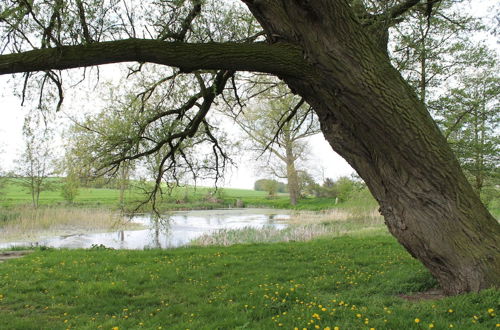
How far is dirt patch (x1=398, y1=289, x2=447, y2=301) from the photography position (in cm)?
514

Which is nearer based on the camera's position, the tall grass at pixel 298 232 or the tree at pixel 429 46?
the tree at pixel 429 46

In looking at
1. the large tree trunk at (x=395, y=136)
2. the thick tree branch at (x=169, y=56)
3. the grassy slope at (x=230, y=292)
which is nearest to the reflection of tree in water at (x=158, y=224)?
the grassy slope at (x=230, y=292)

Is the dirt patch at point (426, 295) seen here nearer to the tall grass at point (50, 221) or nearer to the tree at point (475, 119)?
the tree at point (475, 119)

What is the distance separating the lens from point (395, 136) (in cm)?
454

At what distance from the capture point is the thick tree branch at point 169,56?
4273 millimetres

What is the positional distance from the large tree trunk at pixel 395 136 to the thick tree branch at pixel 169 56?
249 mm

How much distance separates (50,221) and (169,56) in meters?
17.8

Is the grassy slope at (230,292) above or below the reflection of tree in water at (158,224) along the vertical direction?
below

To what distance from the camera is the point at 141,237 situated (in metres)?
17.0

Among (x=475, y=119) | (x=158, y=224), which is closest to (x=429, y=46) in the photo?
(x=475, y=119)

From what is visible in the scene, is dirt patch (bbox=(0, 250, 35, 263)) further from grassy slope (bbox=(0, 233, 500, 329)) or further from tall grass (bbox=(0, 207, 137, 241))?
tall grass (bbox=(0, 207, 137, 241))

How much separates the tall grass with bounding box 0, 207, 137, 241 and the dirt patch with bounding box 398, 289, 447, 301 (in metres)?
14.7

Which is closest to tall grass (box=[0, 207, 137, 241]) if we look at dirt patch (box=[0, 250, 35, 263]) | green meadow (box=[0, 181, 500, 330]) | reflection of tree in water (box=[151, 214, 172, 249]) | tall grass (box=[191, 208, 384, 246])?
reflection of tree in water (box=[151, 214, 172, 249])

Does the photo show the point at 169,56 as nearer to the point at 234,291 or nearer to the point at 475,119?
the point at 234,291
